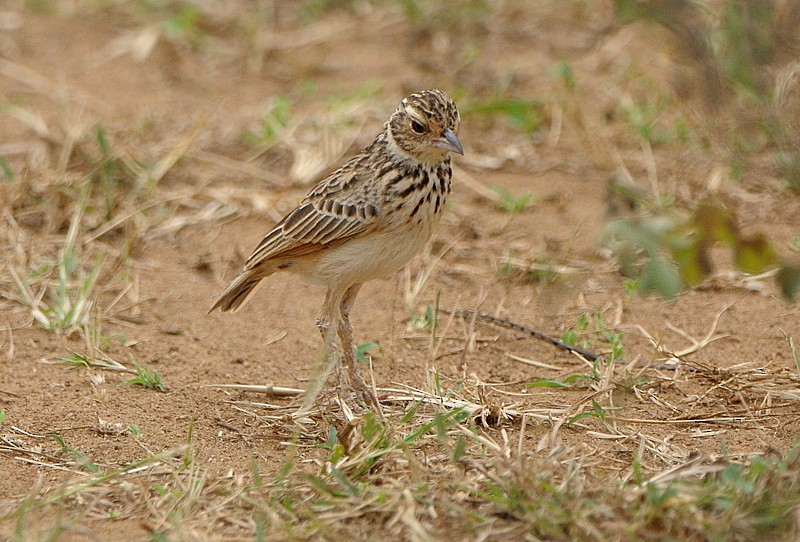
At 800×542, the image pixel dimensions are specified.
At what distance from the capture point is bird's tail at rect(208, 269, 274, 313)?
5.83m

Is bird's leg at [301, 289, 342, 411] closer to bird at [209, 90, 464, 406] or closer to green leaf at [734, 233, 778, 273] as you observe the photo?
bird at [209, 90, 464, 406]

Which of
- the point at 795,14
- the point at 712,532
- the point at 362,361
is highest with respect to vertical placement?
the point at 795,14

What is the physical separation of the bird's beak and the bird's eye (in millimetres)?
82

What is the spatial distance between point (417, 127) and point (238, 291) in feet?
4.48

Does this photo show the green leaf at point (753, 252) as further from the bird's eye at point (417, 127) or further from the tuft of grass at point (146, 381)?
the tuft of grass at point (146, 381)

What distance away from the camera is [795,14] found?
361 cm

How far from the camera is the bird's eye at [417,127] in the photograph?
17.4 feet

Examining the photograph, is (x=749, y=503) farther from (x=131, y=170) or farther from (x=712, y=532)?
(x=131, y=170)

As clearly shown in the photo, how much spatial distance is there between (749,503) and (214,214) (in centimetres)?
463

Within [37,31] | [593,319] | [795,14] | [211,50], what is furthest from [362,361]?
[37,31]

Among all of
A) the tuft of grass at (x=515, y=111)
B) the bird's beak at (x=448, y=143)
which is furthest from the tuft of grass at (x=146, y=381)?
the tuft of grass at (x=515, y=111)

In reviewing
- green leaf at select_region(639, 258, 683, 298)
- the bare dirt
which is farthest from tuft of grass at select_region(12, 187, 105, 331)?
green leaf at select_region(639, 258, 683, 298)

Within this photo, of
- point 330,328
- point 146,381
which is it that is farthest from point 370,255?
point 146,381

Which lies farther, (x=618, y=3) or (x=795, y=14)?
(x=795, y=14)
